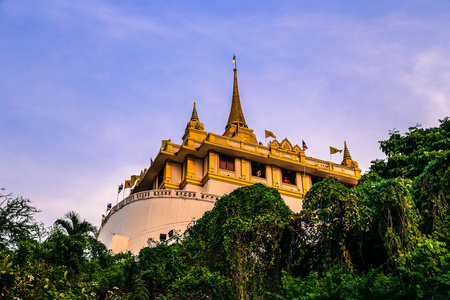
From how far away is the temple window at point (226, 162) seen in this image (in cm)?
3422

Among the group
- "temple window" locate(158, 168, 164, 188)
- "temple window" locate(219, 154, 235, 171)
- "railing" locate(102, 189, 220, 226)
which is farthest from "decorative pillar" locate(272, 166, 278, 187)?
"temple window" locate(158, 168, 164, 188)

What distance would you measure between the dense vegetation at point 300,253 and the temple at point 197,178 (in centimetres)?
689

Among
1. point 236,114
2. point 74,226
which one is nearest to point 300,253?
point 74,226

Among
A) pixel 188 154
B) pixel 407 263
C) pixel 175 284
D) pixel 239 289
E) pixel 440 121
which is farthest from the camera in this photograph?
pixel 188 154

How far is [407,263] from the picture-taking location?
47.8ft

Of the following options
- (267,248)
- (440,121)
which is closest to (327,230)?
(267,248)

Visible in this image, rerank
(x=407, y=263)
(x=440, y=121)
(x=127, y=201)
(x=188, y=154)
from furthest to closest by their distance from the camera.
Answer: (x=188, y=154) < (x=127, y=201) < (x=440, y=121) < (x=407, y=263)

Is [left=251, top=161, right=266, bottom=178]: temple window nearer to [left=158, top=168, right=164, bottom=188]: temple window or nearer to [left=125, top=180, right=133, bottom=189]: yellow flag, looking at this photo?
[left=158, top=168, right=164, bottom=188]: temple window

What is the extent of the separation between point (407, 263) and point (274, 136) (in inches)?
939

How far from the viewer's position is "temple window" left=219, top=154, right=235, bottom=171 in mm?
34219

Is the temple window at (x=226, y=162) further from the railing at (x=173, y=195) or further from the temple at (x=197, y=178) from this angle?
the railing at (x=173, y=195)

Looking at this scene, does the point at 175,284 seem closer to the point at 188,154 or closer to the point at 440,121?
the point at 440,121

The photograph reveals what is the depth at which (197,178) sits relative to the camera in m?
34.0

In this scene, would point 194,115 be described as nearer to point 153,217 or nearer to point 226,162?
point 226,162
